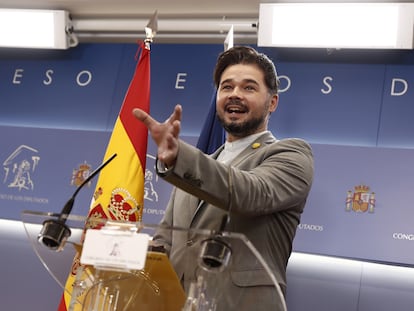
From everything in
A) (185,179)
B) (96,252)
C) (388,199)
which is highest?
(388,199)

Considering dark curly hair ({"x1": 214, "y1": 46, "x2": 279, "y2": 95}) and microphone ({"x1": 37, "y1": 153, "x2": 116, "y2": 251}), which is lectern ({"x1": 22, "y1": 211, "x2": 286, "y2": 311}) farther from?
dark curly hair ({"x1": 214, "y1": 46, "x2": 279, "y2": 95})

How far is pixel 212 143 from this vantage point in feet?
11.8

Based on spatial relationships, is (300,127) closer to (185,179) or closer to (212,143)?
(212,143)

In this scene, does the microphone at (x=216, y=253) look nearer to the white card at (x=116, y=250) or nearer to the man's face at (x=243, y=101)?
the white card at (x=116, y=250)

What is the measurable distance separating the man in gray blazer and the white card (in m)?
0.06

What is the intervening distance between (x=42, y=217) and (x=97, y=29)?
327 cm

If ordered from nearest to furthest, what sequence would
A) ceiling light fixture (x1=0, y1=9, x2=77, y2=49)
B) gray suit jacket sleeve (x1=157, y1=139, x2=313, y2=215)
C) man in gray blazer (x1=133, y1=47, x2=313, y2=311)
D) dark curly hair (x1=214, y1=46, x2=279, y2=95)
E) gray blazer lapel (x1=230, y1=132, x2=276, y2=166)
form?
1. man in gray blazer (x1=133, y1=47, x2=313, y2=311)
2. gray suit jacket sleeve (x1=157, y1=139, x2=313, y2=215)
3. gray blazer lapel (x1=230, y1=132, x2=276, y2=166)
4. dark curly hair (x1=214, y1=46, x2=279, y2=95)
5. ceiling light fixture (x1=0, y1=9, x2=77, y2=49)

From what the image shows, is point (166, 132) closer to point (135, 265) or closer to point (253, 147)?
point (135, 265)

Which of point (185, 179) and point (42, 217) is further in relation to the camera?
point (185, 179)

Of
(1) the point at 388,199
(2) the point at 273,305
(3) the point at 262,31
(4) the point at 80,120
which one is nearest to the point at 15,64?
(4) the point at 80,120

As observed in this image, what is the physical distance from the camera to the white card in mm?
1189

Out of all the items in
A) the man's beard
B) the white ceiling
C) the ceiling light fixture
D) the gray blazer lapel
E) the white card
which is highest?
the white ceiling

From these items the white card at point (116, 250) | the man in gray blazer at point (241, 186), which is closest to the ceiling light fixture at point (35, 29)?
the man in gray blazer at point (241, 186)

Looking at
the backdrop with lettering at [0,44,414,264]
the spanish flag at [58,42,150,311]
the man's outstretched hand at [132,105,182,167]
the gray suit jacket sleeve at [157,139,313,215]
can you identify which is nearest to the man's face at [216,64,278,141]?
the gray suit jacket sleeve at [157,139,313,215]
